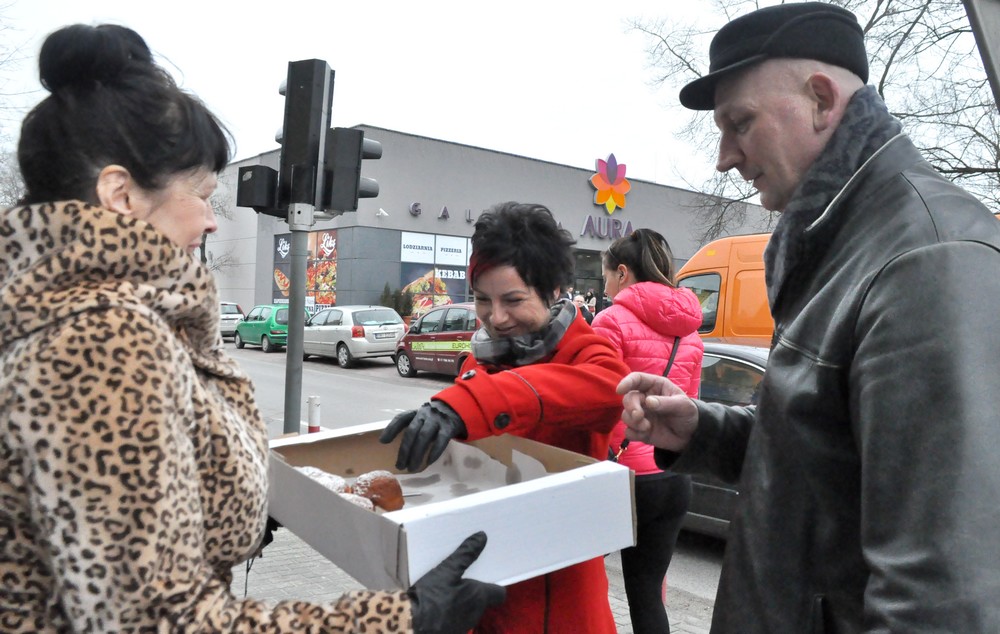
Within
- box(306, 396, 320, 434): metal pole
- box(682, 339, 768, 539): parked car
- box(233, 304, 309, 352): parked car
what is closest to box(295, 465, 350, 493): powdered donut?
box(682, 339, 768, 539): parked car

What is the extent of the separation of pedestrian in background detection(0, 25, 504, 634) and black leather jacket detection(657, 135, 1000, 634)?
539 mm

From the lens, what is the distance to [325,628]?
1.16m

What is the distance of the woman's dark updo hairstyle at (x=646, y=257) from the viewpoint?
13.3 ft

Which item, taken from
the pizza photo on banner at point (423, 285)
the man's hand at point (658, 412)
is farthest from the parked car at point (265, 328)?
the man's hand at point (658, 412)

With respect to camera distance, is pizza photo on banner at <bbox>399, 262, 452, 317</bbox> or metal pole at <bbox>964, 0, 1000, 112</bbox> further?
pizza photo on banner at <bbox>399, 262, 452, 317</bbox>

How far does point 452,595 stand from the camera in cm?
127

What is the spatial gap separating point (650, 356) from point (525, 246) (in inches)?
68.7

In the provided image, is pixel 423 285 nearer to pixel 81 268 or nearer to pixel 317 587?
pixel 317 587

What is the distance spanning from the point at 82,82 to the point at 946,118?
15358 millimetres

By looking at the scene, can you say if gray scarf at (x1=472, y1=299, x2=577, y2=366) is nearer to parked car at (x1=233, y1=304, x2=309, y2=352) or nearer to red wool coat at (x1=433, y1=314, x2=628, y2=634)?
red wool coat at (x1=433, y1=314, x2=628, y2=634)

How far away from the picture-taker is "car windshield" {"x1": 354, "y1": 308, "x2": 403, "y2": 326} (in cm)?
1861

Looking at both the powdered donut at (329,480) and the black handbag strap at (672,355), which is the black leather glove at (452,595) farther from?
the black handbag strap at (672,355)

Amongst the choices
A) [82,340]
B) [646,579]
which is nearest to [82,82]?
[82,340]

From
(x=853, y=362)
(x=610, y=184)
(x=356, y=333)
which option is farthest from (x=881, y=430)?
(x=610, y=184)
